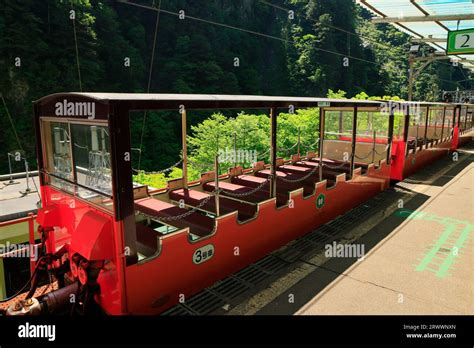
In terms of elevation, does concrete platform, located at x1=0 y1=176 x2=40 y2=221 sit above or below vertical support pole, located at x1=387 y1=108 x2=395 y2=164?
below

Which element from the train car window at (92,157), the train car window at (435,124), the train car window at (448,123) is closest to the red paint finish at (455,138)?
the train car window at (448,123)

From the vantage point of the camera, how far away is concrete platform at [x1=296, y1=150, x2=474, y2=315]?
4.90 meters

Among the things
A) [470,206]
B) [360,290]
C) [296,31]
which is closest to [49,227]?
[360,290]

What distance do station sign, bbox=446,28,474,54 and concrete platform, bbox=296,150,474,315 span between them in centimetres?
497

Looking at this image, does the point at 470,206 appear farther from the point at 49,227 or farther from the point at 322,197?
the point at 49,227

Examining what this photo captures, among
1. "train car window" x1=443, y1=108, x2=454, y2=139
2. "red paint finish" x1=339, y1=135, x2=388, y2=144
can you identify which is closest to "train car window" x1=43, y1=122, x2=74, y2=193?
"red paint finish" x1=339, y1=135, x2=388, y2=144

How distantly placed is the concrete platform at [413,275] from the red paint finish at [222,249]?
3.97 feet

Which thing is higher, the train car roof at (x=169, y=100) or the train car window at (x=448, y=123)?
the train car roof at (x=169, y=100)

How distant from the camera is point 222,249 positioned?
17.9 feet

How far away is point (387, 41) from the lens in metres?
99.3

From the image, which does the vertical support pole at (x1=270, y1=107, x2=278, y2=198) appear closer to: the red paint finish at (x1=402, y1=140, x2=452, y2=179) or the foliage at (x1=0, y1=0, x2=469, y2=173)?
the red paint finish at (x1=402, y1=140, x2=452, y2=179)

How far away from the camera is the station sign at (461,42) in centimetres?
991

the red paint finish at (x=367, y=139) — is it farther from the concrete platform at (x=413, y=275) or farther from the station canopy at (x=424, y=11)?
the station canopy at (x=424, y=11)

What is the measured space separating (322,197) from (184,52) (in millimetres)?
50677
